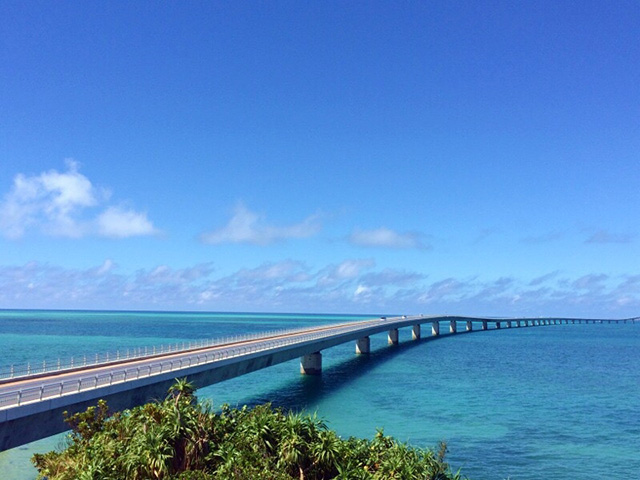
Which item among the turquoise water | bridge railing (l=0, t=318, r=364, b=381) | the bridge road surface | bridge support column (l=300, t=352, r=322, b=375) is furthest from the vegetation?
bridge support column (l=300, t=352, r=322, b=375)

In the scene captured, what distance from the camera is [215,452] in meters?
27.5

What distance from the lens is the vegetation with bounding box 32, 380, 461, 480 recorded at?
82.6ft

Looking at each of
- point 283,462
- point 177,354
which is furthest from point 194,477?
point 177,354

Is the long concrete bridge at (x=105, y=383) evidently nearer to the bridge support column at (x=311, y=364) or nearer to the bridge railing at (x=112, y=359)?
the bridge railing at (x=112, y=359)

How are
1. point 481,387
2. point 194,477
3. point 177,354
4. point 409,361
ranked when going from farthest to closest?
point 409,361 < point 481,387 < point 177,354 < point 194,477

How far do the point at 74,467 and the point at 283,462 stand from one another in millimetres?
9745

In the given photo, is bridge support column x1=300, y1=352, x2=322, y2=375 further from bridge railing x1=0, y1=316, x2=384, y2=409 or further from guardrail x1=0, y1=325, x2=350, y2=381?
bridge railing x1=0, y1=316, x2=384, y2=409

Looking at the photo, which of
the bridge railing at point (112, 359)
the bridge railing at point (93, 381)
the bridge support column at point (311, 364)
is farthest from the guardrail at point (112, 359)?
the bridge support column at point (311, 364)

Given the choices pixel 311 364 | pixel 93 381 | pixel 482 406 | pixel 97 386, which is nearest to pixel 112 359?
pixel 311 364

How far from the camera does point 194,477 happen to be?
80.2ft

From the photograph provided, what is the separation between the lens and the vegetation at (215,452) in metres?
25.2

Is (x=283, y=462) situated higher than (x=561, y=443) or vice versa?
(x=283, y=462)

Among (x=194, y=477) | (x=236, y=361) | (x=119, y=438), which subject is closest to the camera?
(x=194, y=477)

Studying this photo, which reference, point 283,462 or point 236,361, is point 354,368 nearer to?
point 236,361
